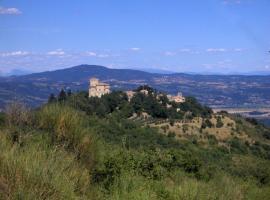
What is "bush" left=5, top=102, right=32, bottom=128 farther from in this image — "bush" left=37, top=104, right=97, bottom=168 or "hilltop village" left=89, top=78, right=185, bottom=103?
"hilltop village" left=89, top=78, right=185, bottom=103

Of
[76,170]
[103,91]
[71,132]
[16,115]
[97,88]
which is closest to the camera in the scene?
[76,170]

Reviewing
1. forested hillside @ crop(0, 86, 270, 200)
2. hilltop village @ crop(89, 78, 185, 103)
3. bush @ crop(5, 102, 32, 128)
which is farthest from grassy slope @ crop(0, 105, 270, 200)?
hilltop village @ crop(89, 78, 185, 103)

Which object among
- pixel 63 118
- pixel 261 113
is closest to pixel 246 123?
pixel 261 113

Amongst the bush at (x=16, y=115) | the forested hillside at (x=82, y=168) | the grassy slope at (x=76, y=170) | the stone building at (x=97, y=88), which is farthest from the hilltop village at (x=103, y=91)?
the bush at (x=16, y=115)

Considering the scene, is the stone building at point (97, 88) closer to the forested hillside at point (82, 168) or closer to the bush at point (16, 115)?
the forested hillside at point (82, 168)

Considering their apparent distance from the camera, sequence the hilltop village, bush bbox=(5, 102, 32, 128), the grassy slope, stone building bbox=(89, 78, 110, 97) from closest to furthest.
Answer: the grassy slope, bush bbox=(5, 102, 32, 128), the hilltop village, stone building bbox=(89, 78, 110, 97)

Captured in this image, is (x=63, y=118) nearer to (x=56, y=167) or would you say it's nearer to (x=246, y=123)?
(x=56, y=167)

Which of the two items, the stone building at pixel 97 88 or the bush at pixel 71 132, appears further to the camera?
the stone building at pixel 97 88

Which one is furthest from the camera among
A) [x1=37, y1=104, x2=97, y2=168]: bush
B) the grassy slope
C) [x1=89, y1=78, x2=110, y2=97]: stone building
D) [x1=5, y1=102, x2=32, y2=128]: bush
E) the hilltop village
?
[x1=89, y1=78, x2=110, y2=97]: stone building

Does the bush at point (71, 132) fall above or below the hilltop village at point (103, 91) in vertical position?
above

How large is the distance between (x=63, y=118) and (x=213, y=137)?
63.8 metres

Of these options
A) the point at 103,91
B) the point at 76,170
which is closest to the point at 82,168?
the point at 76,170

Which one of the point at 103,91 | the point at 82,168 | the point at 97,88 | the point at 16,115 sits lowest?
the point at 103,91

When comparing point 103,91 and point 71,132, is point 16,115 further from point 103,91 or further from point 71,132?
point 103,91
